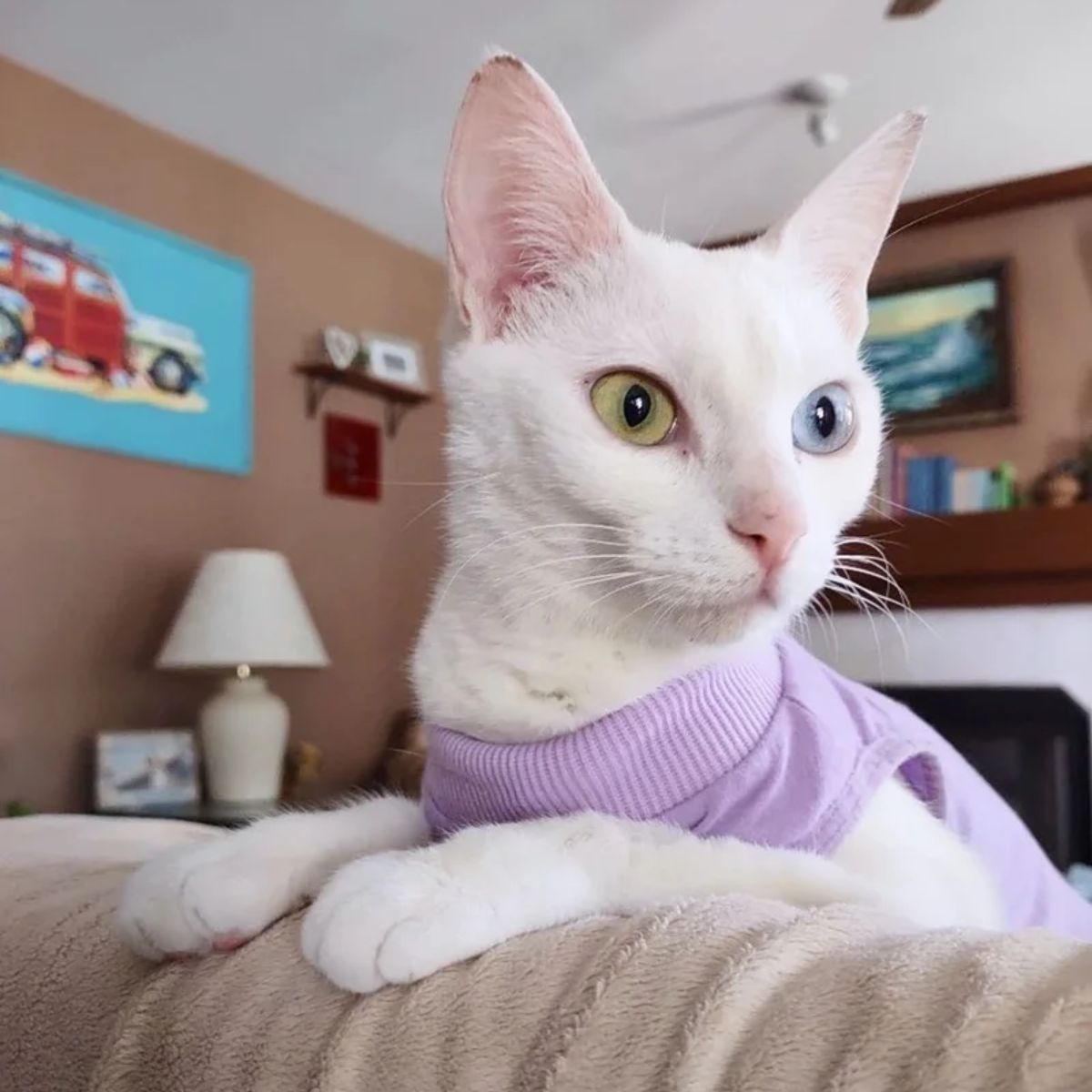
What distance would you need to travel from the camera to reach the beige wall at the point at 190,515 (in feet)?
7.42

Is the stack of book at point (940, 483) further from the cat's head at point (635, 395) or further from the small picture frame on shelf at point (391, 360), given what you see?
the cat's head at point (635, 395)

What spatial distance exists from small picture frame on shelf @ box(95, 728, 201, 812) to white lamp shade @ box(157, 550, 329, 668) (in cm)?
17

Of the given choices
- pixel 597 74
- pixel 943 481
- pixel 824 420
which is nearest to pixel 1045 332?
pixel 943 481

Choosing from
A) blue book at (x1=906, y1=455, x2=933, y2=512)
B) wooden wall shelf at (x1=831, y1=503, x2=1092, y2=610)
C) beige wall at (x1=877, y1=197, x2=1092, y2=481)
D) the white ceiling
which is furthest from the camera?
blue book at (x1=906, y1=455, x2=933, y2=512)

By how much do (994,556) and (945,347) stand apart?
2.07 feet

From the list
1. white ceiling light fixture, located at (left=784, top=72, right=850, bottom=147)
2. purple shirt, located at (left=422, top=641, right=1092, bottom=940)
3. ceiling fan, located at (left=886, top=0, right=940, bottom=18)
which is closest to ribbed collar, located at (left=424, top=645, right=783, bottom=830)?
purple shirt, located at (left=422, top=641, right=1092, bottom=940)

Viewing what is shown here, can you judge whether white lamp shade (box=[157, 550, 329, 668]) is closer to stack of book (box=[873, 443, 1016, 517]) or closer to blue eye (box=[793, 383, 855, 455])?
stack of book (box=[873, 443, 1016, 517])

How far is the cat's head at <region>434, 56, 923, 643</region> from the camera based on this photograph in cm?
61

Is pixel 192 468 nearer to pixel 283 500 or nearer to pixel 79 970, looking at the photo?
pixel 283 500

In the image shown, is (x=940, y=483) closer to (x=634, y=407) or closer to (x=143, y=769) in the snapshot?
(x=143, y=769)

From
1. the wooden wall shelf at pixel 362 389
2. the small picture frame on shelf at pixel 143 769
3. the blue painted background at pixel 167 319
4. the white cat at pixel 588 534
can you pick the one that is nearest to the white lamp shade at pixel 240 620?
the small picture frame on shelf at pixel 143 769

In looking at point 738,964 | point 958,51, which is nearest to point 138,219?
point 958,51

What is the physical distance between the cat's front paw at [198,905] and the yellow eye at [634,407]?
32 cm

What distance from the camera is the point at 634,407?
25.8 inches
